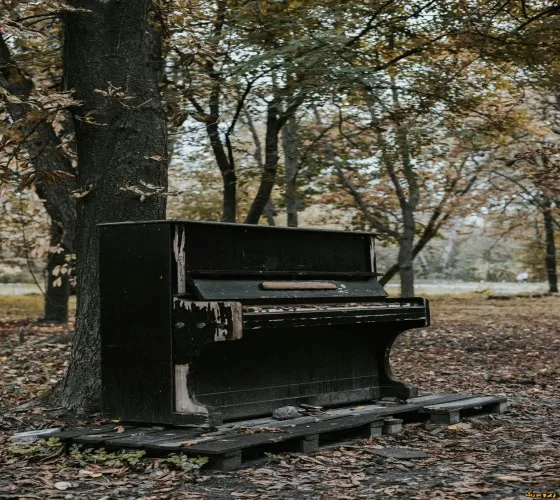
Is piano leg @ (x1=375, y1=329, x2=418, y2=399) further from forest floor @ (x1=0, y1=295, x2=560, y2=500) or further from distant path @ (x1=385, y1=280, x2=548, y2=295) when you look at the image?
distant path @ (x1=385, y1=280, x2=548, y2=295)

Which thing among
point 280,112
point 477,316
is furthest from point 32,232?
point 477,316

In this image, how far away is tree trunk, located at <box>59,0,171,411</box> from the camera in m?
7.72

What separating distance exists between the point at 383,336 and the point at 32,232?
1197 centimetres

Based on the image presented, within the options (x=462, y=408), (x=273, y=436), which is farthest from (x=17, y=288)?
(x=273, y=436)

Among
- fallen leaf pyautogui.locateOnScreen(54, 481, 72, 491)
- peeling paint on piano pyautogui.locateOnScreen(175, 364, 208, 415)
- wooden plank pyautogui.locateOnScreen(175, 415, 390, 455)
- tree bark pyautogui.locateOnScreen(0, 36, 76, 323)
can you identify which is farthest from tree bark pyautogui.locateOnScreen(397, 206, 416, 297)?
fallen leaf pyautogui.locateOnScreen(54, 481, 72, 491)

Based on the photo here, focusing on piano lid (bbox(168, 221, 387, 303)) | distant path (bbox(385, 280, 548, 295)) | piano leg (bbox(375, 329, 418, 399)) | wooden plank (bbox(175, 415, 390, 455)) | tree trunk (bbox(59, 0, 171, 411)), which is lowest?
wooden plank (bbox(175, 415, 390, 455))

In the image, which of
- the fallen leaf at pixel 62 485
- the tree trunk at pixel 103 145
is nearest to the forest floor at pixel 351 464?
the fallen leaf at pixel 62 485

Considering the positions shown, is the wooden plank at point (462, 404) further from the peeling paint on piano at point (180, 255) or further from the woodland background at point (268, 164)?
the peeling paint on piano at point (180, 255)

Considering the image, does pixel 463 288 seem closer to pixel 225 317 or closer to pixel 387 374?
pixel 387 374

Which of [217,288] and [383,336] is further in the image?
[383,336]

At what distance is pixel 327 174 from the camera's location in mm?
19359

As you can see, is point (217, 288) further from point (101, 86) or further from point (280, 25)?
point (280, 25)

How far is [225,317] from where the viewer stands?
19.9 ft

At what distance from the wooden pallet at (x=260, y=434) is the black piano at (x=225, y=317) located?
0.78ft
